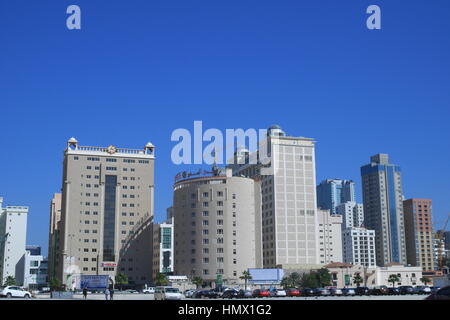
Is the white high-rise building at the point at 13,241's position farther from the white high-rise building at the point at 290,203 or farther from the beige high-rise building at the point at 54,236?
the white high-rise building at the point at 290,203

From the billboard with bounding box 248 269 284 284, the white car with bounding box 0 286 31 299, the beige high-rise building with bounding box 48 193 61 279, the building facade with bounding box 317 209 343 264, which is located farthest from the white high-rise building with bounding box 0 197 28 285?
the white car with bounding box 0 286 31 299

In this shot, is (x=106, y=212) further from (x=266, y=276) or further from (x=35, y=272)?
(x=35, y=272)

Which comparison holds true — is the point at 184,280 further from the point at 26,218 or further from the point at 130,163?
the point at 26,218

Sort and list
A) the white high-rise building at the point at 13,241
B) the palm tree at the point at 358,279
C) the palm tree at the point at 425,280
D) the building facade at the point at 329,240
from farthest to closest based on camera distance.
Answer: the white high-rise building at the point at 13,241, the building facade at the point at 329,240, the palm tree at the point at 425,280, the palm tree at the point at 358,279

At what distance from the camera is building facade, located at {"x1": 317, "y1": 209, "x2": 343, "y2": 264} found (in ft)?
584

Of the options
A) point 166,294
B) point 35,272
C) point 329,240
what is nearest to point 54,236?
point 35,272

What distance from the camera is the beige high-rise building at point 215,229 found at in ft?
429

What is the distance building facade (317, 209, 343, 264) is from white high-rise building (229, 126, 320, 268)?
30.6m

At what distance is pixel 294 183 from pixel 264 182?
8767 millimetres

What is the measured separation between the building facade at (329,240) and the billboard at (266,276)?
178 ft

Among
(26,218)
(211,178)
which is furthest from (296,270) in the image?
(26,218)

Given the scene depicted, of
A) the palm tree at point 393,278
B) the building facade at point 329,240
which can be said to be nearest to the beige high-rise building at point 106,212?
the building facade at point 329,240

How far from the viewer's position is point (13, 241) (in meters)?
191

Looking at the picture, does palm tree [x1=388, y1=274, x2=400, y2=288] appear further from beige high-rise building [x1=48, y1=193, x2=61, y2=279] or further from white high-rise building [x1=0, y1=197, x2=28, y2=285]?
white high-rise building [x1=0, y1=197, x2=28, y2=285]
